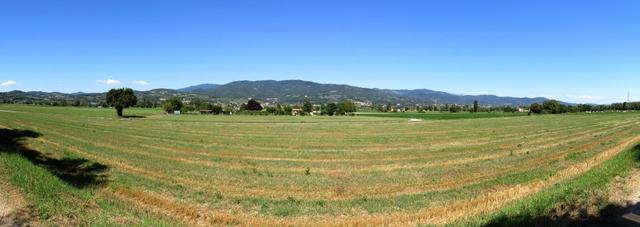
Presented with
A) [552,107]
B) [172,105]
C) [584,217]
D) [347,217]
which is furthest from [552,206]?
[552,107]

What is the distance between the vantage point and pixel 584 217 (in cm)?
981

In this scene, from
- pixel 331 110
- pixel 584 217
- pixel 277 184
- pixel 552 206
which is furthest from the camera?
pixel 331 110

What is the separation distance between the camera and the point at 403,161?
2488cm

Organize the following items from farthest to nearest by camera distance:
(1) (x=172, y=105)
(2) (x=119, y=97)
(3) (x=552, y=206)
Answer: (1) (x=172, y=105) < (2) (x=119, y=97) < (3) (x=552, y=206)

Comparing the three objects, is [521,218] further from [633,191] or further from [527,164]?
[527,164]

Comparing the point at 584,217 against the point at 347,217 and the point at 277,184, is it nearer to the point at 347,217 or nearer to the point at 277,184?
the point at 347,217

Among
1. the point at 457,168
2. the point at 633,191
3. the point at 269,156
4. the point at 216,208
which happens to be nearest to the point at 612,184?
the point at 633,191

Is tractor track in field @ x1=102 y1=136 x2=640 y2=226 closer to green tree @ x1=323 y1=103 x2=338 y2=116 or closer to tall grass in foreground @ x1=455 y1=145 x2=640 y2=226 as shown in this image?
tall grass in foreground @ x1=455 y1=145 x2=640 y2=226

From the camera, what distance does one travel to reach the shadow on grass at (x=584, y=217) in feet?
30.2

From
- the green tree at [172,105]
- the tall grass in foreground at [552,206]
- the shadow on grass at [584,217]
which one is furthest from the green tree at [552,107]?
the shadow on grass at [584,217]

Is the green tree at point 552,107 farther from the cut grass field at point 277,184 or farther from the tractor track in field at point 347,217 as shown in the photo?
the tractor track in field at point 347,217

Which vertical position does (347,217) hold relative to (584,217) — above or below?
below

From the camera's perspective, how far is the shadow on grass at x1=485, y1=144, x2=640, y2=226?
9219 millimetres

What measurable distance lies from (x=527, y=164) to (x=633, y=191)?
11258mm
